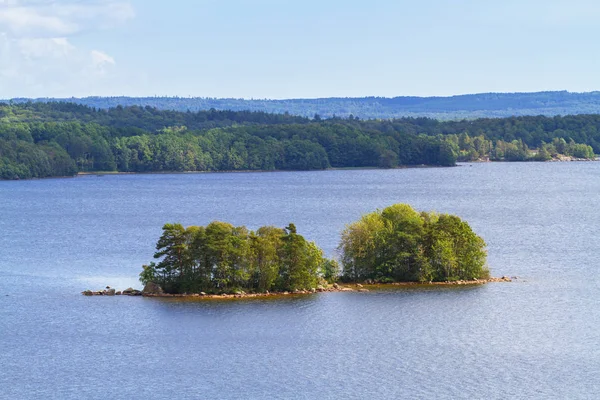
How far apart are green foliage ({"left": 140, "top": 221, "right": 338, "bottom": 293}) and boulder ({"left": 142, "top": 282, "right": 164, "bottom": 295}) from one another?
351 millimetres

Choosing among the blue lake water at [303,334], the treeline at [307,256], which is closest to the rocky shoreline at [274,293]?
the treeline at [307,256]

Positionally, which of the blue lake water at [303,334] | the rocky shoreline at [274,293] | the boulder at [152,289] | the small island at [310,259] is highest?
the small island at [310,259]

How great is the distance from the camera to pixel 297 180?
634 feet

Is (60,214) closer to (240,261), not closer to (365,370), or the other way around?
(240,261)

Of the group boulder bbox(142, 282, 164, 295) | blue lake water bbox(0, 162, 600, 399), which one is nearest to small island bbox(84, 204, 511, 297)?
boulder bbox(142, 282, 164, 295)

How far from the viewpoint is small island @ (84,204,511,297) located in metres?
63.9

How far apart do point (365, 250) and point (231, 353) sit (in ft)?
56.0

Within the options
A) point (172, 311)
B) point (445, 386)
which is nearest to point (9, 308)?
point (172, 311)

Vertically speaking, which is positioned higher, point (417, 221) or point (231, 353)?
point (417, 221)

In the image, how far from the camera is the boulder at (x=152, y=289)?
64250 mm

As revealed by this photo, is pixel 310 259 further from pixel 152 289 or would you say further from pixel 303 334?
pixel 303 334

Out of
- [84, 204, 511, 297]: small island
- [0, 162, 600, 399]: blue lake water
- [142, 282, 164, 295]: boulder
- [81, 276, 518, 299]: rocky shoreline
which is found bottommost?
[0, 162, 600, 399]: blue lake water

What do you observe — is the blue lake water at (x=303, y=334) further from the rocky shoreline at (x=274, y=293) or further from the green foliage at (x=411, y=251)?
the green foliage at (x=411, y=251)

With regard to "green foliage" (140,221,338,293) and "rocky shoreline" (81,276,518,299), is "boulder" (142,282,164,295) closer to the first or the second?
"rocky shoreline" (81,276,518,299)
